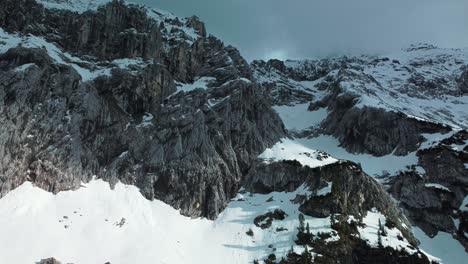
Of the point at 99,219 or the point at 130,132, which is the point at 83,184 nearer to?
the point at 99,219

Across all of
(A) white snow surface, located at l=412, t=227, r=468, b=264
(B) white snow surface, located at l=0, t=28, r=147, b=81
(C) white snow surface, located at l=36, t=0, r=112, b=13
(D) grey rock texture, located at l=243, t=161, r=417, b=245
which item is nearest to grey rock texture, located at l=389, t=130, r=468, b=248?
(A) white snow surface, located at l=412, t=227, r=468, b=264

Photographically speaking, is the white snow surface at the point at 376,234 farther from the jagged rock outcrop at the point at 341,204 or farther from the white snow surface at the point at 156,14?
the white snow surface at the point at 156,14

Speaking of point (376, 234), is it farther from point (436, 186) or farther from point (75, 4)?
point (75, 4)

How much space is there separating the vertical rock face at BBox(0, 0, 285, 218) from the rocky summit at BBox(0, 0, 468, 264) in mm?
354

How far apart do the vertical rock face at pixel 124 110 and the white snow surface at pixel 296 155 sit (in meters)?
2.94

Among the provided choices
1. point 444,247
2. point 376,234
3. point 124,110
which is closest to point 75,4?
point 124,110

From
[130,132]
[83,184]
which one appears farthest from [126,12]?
[83,184]

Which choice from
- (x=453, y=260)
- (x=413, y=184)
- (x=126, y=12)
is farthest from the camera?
(x=126, y=12)

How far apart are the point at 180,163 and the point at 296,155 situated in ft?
104

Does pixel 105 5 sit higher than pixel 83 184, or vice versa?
pixel 105 5

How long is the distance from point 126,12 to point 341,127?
77.5 metres

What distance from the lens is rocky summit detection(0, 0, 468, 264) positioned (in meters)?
92.9

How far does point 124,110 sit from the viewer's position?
12525 centimetres

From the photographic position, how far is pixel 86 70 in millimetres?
127812
